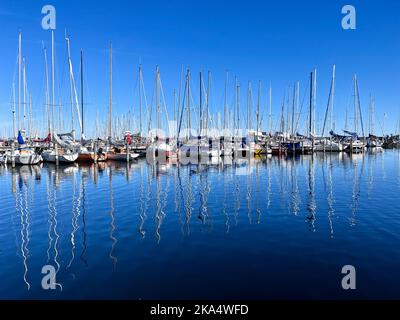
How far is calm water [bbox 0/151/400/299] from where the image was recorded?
28.6ft

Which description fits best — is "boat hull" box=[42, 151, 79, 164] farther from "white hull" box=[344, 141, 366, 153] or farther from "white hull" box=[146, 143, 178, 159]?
"white hull" box=[344, 141, 366, 153]

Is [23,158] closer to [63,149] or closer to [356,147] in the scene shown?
[63,149]

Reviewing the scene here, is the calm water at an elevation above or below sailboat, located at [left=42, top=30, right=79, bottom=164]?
below

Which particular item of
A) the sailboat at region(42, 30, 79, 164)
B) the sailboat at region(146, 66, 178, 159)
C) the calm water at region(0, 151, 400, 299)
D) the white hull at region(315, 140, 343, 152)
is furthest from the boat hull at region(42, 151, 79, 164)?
the white hull at region(315, 140, 343, 152)

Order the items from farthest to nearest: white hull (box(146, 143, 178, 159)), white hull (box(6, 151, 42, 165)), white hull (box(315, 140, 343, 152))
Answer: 1. white hull (box(315, 140, 343, 152))
2. white hull (box(146, 143, 178, 159))
3. white hull (box(6, 151, 42, 165))

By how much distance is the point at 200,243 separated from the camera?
40.8 feet

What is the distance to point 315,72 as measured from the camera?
72062 mm

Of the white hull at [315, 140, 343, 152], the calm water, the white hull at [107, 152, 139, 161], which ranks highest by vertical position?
the white hull at [315, 140, 343, 152]

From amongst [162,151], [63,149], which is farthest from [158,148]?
[63,149]
